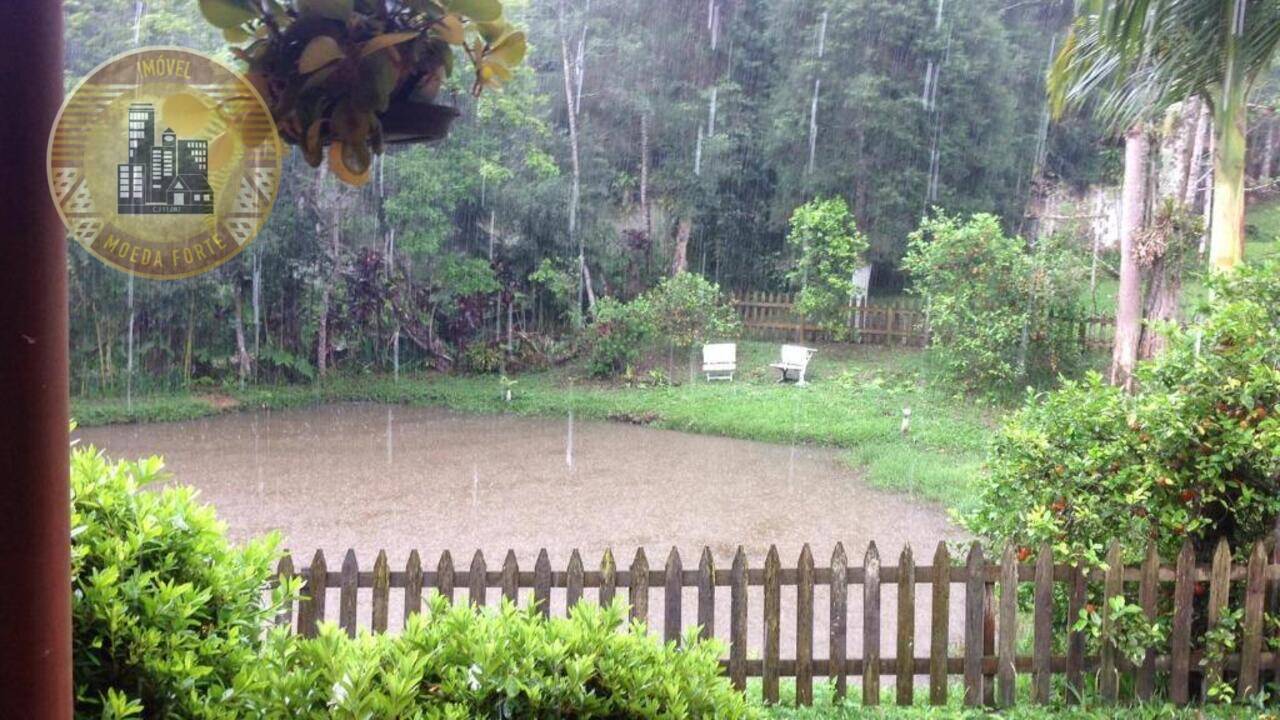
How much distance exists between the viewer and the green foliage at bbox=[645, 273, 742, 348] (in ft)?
45.1

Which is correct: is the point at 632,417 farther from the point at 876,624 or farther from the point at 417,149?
the point at 876,624

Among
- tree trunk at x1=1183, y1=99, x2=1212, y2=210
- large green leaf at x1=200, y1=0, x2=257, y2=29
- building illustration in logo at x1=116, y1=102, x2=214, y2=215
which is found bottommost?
building illustration in logo at x1=116, y1=102, x2=214, y2=215

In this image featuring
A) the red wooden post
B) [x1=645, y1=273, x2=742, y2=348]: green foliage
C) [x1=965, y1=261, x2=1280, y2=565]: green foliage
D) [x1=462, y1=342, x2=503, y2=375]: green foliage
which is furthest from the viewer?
[x1=462, y1=342, x2=503, y2=375]: green foliage

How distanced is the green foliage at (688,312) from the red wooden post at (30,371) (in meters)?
12.6

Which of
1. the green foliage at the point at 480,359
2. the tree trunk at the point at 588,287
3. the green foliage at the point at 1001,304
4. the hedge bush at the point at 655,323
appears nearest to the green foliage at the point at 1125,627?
the green foliage at the point at 1001,304

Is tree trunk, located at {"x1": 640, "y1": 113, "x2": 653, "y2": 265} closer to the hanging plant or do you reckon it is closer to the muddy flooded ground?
the muddy flooded ground

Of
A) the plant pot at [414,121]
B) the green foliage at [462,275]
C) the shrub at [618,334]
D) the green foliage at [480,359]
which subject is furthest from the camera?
the green foliage at [480,359]

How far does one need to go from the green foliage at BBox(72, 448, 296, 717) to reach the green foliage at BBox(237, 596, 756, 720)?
0.08 meters

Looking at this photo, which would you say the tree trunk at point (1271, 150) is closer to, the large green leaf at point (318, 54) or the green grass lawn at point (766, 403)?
the green grass lawn at point (766, 403)

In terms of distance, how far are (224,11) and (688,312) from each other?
501 inches

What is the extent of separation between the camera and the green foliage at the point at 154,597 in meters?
1.48

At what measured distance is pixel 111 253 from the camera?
114 cm

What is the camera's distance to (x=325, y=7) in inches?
45.6

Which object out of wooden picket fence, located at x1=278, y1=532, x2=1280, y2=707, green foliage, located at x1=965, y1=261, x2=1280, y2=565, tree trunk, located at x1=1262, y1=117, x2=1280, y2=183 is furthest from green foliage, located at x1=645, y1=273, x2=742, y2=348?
wooden picket fence, located at x1=278, y1=532, x2=1280, y2=707
